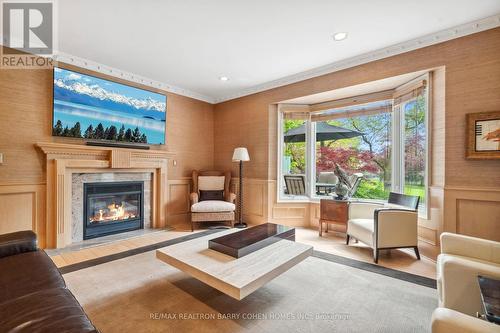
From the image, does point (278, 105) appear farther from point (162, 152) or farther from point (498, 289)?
point (498, 289)

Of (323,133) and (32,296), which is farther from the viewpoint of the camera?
(323,133)

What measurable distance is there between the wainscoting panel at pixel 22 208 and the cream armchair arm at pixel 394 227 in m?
4.39

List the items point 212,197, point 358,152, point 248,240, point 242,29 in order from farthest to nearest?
point 212,197, point 358,152, point 242,29, point 248,240

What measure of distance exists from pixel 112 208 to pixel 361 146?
4458 millimetres

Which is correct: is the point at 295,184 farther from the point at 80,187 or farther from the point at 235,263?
the point at 80,187

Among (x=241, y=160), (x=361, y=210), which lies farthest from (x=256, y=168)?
(x=361, y=210)

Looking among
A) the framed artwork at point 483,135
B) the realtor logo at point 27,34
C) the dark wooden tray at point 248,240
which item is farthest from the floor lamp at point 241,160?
the framed artwork at point 483,135

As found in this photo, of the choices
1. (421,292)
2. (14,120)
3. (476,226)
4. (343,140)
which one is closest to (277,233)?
(421,292)

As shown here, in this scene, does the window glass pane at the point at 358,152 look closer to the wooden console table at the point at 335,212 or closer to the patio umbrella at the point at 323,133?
the patio umbrella at the point at 323,133

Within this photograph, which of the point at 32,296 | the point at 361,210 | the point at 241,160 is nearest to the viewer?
the point at 32,296

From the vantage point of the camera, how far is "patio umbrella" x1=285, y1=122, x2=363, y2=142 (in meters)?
4.09

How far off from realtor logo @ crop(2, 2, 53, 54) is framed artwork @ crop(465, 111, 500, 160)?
4.62m

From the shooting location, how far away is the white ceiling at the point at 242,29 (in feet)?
7.22

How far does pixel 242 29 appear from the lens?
101 inches
